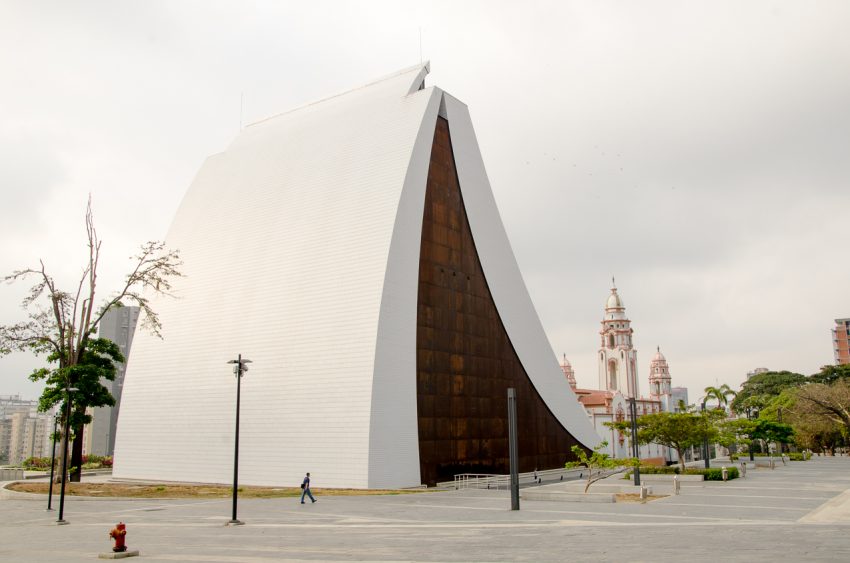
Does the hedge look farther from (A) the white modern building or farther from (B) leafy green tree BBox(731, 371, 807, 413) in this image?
(B) leafy green tree BBox(731, 371, 807, 413)

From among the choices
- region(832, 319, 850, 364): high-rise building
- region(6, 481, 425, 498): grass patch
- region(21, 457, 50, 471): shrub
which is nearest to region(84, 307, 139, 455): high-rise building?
region(21, 457, 50, 471): shrub

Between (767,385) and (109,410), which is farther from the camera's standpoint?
(767,385)

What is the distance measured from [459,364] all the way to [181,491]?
1398cm

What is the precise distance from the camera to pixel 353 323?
29.6 meters

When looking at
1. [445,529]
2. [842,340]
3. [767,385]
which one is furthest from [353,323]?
[842,340]

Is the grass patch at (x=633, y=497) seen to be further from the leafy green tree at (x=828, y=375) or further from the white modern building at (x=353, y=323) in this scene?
the leafy green tree at (x=828, y=375)

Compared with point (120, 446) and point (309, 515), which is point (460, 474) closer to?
point (309, 515)

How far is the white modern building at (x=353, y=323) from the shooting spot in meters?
29.2

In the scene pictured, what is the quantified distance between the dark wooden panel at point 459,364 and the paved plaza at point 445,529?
5.23 metres

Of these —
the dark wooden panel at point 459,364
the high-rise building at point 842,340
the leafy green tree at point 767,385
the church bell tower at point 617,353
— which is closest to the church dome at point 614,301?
the church bell tower at point 617,353

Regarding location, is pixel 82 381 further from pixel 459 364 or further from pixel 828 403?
pixel 828 403

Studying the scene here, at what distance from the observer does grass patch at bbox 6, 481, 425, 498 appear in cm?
2677

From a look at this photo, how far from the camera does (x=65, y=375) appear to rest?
30.1m

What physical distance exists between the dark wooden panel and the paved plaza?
523 centimetres
